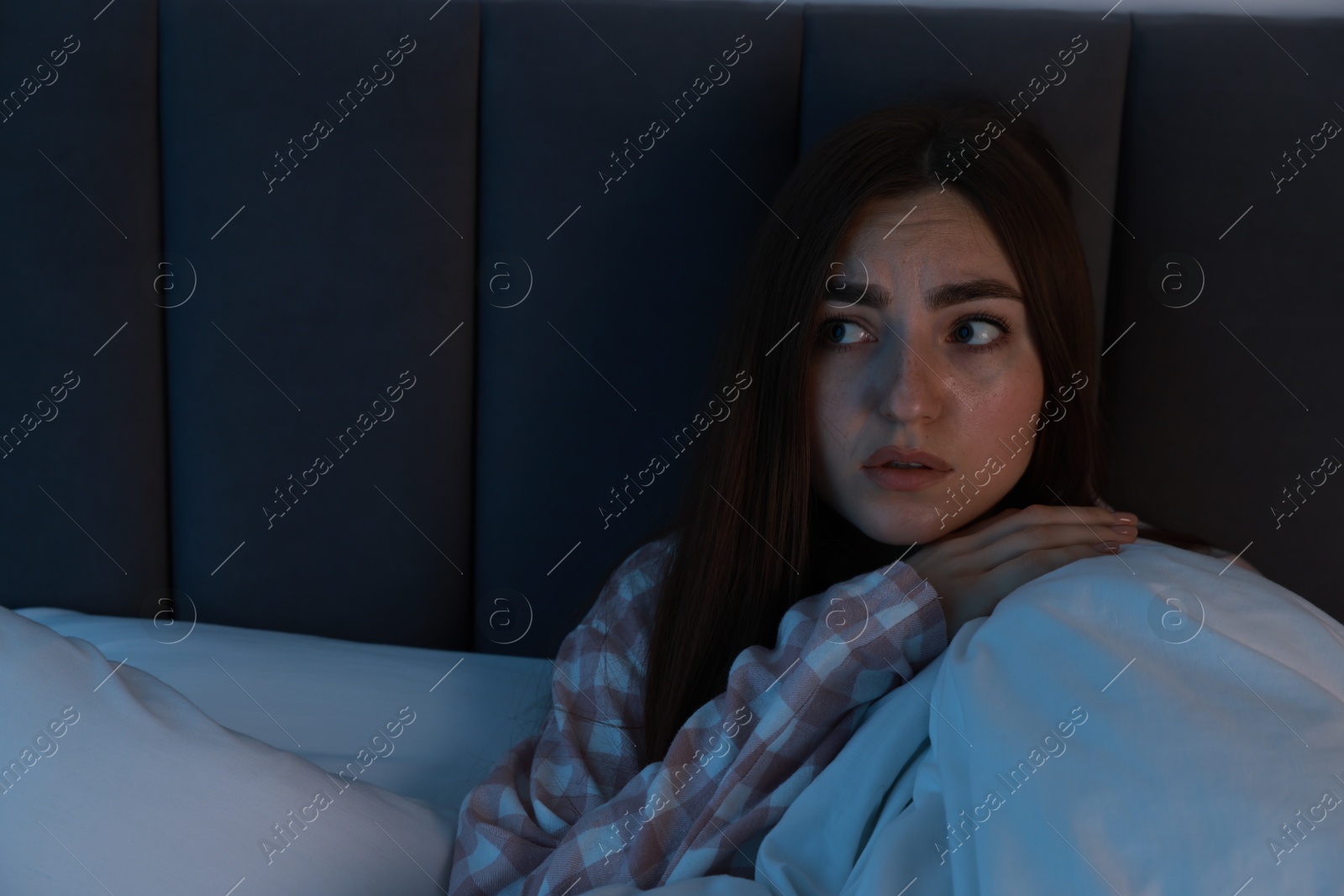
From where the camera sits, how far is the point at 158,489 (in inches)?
48.7

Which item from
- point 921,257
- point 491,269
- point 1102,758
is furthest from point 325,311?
point 1102,758

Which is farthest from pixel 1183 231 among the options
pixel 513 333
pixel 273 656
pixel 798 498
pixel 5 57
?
pixel 5 57

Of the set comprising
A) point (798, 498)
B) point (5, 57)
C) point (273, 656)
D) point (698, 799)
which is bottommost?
point (698, 799)

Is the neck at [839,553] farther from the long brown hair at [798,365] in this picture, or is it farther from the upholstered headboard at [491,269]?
the upholstered headboard at [491,269]

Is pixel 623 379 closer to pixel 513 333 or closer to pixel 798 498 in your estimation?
pixel 513 333

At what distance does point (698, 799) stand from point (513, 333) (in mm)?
601

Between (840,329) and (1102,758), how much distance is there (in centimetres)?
46

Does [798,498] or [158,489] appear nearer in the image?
[798,498]

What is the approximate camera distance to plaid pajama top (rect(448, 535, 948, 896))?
78 centimetres

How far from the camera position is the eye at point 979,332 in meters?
0.89

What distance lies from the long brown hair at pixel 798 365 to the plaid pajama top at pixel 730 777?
4.0 inches

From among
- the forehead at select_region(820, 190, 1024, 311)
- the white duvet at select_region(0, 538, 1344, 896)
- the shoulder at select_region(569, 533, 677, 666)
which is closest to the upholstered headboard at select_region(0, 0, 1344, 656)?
the shoulder at select_region(569, 533, 677, 666)

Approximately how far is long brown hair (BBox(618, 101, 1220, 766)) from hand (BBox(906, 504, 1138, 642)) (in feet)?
0.37

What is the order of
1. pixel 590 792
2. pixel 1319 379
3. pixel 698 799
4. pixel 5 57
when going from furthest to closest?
pixel 5 57, pixel 1319 379, pixel 590 792, pixel 698 799
